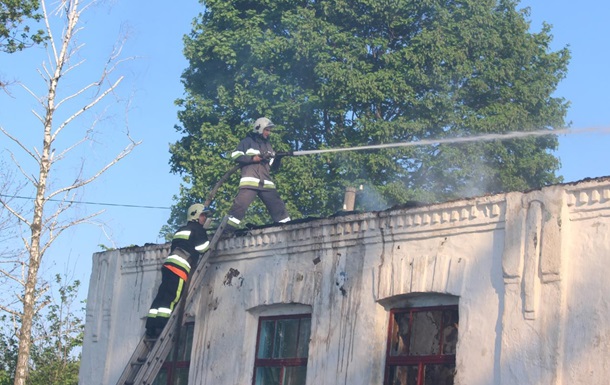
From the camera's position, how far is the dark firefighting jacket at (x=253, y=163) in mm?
15156

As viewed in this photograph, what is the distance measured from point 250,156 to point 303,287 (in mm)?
2570

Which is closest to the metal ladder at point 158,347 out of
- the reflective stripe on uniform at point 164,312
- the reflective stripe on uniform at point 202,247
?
the reflective stripe on uniform at point 202,247

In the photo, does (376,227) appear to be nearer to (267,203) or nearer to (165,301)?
(267,203)

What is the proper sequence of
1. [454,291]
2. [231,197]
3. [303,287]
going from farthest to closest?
[231,197] → [303,287] → [454,291]

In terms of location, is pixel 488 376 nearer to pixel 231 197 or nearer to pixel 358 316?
pixel 358 316

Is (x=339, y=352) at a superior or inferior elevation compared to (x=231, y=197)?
inferior

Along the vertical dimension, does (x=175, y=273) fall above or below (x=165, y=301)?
above

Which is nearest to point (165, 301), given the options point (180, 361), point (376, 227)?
point (180, 361)

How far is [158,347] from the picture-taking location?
13.7 m

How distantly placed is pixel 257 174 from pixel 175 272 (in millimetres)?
2019

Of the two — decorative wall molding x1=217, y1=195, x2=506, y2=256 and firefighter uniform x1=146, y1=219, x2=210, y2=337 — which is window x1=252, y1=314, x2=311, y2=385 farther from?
firefighter uniform x1=146, y1=219, x2=210, y2=337

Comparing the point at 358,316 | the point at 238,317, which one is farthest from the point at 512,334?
the point at 238,317

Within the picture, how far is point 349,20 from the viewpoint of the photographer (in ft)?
94.0

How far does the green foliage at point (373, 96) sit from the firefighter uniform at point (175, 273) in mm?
11685
